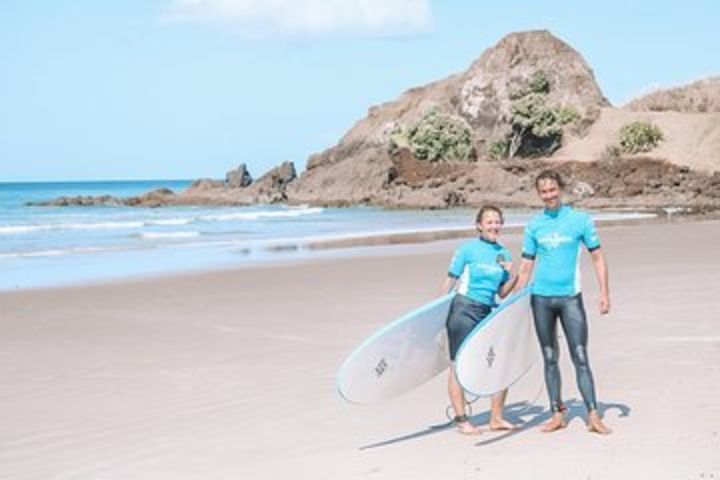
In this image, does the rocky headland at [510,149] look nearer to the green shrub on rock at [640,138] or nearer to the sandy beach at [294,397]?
the green shrub on rock at [640,138]

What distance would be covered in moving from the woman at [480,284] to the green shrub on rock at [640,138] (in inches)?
2647

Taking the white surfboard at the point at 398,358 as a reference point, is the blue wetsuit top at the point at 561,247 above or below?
above

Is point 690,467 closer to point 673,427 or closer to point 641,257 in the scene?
point 673,427

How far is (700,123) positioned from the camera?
74.9m

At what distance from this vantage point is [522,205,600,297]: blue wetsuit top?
662 centimetres

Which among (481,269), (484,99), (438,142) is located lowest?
(481,269)

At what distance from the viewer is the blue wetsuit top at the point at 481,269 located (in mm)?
6785

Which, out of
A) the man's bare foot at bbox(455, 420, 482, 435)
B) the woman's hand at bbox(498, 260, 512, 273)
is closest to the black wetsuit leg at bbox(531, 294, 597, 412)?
the woman's hand at bbox(498, 260, 512, 273)

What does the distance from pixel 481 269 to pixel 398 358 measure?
0.78 m

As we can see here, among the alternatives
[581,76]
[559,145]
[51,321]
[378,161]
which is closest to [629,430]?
[51,321]

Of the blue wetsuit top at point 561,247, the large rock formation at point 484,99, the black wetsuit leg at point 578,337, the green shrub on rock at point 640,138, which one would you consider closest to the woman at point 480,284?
the blue wetsuit top at point 561,247

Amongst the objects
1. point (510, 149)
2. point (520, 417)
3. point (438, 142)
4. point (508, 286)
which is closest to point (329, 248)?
point (520, 417)

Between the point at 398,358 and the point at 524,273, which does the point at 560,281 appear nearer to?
the point at 524,273

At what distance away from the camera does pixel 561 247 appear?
662 centimetres
